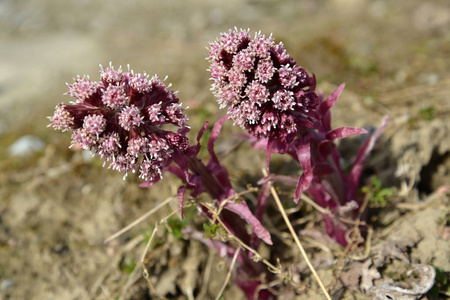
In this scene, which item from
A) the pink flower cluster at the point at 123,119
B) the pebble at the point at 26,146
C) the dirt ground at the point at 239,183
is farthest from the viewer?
the pebble at the point at 26,146

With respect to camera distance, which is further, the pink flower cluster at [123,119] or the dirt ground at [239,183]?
the dirt ground at [239,183]

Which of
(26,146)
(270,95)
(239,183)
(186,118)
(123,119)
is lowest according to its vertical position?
(239,183)

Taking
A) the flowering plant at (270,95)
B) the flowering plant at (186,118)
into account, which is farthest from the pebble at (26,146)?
the flowering plant at (270,95)

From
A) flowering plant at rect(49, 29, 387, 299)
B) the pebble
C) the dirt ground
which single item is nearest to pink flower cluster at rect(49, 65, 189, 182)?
flowering plant at rect(49, 29, 387, 299)

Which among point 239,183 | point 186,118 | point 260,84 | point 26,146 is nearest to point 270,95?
point 260,84

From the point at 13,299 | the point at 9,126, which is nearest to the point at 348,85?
the point at 13,299

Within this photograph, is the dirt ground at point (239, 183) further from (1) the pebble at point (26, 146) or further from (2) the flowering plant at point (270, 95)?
(2) the flowering plant at point (270, 95)

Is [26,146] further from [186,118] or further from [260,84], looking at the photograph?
[260,84]

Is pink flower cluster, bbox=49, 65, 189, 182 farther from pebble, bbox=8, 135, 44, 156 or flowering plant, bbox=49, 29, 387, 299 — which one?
pebble, bbox=8, 135, 44, 156
